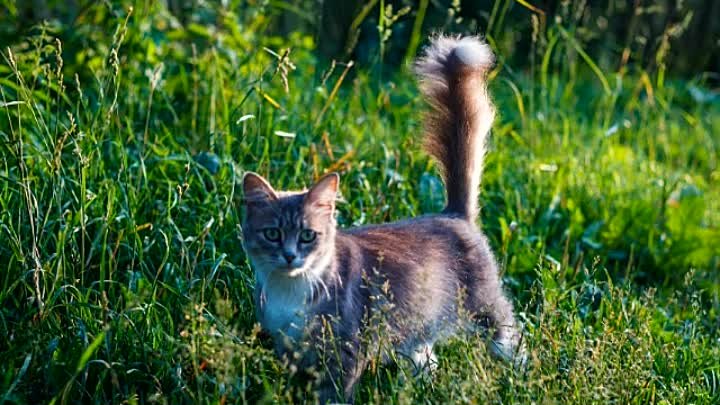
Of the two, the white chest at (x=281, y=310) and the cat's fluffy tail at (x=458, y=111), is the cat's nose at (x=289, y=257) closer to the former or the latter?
the white chest at (x=281, y=310)

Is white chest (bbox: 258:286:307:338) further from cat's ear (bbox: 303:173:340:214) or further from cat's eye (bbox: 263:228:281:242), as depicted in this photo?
cat's ear (bbox: 303:173:340:214)

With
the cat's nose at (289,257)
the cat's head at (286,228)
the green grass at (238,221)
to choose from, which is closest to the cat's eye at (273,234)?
the cat's head at (286,228)

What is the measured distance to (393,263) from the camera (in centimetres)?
379

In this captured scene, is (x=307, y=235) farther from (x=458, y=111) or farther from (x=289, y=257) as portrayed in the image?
(x=458, y=111)

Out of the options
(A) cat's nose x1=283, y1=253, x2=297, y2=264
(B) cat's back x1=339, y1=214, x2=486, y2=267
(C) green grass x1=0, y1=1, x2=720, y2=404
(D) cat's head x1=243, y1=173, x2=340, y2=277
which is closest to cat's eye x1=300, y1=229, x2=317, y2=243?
(D) cat's head x1=243, y1=173, x2=340, y2=277

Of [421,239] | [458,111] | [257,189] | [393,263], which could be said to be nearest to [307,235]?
[257,189]

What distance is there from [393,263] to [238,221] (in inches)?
28.6

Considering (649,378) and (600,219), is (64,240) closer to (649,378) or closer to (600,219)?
(649,378)

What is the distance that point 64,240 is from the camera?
3.46m

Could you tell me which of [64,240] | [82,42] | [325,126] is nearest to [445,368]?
[64,240]

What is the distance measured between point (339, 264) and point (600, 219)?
1.93 m

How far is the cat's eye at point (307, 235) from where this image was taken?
349 cm

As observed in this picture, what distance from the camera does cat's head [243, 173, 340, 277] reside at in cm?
345

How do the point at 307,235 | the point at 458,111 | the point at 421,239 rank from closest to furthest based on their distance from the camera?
the point at 307,235
the point at 421,239
the point at 458,111
